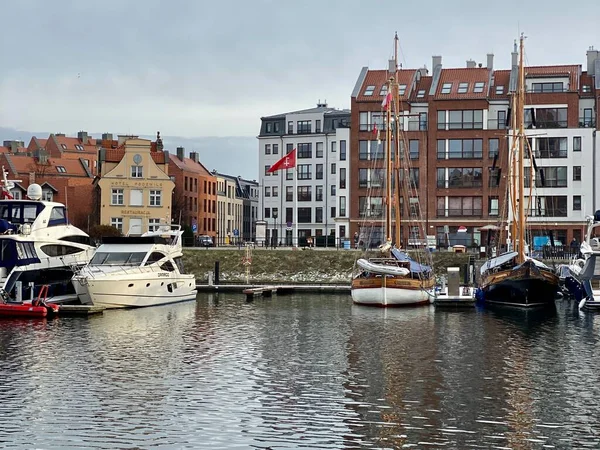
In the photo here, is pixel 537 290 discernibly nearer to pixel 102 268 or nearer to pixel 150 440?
pixel 102 268

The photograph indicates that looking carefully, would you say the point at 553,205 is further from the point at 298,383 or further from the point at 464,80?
the point at 298,383

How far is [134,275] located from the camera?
52344 mm

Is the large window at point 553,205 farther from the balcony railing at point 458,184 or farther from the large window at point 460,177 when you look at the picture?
the large window at point 460,177

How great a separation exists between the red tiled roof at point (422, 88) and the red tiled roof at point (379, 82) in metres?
0.75

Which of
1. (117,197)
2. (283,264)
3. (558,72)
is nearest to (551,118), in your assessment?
(558,72)

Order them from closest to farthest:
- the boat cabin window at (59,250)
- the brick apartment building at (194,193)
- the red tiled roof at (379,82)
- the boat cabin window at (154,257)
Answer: the boat cabin window at (59,250), the boat cabin window at (154,257), the red tiled roof at (379,82), the brick apartment building at (194,193)

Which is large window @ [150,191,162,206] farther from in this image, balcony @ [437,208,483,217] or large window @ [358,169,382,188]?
balcony @ [437,208,483,217]

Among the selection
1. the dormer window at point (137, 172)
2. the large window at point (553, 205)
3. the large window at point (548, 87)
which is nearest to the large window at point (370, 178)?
the large window at point (553, 205)

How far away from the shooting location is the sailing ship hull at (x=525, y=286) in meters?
53.2

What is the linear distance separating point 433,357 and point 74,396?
14.2m

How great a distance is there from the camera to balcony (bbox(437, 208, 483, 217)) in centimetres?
9081

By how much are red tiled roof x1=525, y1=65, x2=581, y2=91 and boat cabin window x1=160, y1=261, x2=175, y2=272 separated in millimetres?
48436

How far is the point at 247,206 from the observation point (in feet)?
493

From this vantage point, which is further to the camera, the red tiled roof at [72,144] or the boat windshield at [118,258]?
the red tiled roof at [72,144]
